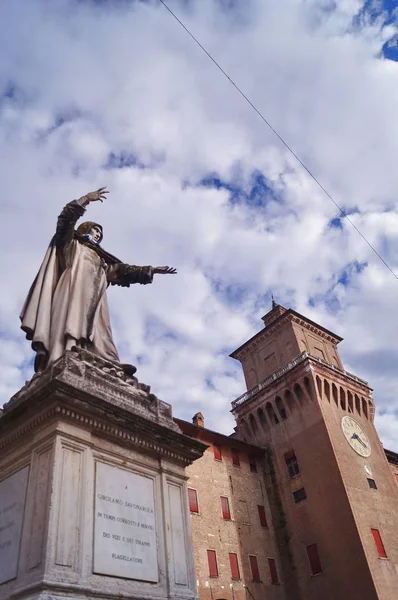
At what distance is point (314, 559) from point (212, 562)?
685 centimetres

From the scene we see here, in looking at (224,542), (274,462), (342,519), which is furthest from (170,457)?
(274,462)

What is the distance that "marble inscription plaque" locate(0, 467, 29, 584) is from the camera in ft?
15.0

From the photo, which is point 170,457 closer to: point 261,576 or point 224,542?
point 224,542

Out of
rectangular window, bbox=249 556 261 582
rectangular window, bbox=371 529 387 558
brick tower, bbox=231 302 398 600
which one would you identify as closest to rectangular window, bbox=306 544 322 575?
brick tower, bbox=231 302 398 600

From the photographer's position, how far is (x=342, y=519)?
3014cm

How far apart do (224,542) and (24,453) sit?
87.6 ft

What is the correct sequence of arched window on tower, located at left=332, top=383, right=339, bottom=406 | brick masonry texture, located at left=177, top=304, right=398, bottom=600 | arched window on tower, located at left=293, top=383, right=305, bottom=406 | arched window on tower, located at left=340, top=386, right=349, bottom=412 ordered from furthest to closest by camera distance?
1. arched window on tower, located at left=340, top=386, right=349, bottom=412
2. arched window on tower, located at left=332, top=383, right=339, bottom=406
3. arched window on tower, located at left=293, top=383, right=305, bottom=406
4. brick masonry texture, located at left=177, top=304, right=398, bottom=600

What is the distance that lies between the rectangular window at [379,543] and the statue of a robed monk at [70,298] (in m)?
28.6

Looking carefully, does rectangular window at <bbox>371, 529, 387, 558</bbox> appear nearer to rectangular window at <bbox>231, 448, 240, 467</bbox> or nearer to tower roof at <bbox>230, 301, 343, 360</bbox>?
rectangular window at <bbox>231, 448, 240, 467</bbox>

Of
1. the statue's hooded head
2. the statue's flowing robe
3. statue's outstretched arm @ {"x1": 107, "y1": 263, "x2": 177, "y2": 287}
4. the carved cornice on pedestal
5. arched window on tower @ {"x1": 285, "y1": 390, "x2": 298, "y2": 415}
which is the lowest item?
the carved cornice on pedestal

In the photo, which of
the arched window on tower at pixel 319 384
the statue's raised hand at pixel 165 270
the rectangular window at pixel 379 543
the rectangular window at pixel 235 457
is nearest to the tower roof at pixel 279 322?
the arched window on tower at pixel 319 384

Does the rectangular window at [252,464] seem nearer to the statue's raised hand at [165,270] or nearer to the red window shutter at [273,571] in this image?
the red window shutter at [273,571]

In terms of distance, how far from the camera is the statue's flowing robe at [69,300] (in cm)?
639

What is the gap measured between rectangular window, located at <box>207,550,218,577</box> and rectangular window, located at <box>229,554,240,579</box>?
3.93 feet
